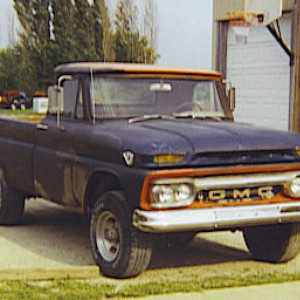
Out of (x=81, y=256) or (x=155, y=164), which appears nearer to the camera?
(x=155, y=164)

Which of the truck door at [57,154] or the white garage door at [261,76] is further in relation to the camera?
the white garage door at [261,76]

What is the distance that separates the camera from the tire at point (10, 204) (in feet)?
→ 32.4

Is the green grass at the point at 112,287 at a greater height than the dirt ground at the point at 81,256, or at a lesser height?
greater

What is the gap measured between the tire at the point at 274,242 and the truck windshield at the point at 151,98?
133cm

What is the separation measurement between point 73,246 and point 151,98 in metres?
1.84

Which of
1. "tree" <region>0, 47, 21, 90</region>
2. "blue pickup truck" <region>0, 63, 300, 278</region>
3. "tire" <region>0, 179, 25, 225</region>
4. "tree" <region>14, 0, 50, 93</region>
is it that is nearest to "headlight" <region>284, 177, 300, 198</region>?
"blue pickup truck" <region>0, 63, 300, 278</region>

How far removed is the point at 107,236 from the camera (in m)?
7.54

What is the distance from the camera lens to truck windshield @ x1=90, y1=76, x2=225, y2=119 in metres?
8.25

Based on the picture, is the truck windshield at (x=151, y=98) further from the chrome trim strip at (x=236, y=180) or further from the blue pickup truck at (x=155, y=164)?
the chrome trim strip at (x=236, y=180)

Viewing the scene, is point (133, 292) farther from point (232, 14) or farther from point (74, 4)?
point (74, 4)

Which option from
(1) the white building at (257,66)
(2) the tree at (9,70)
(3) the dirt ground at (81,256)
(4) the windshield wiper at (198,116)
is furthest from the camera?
(2) the tree at (9,70)

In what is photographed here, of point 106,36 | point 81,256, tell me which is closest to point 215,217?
point 81,256

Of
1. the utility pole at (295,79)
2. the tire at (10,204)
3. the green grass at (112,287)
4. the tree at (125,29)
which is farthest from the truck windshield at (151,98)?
the tree at (125,29)

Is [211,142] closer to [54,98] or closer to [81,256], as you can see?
[81,256]
